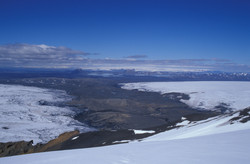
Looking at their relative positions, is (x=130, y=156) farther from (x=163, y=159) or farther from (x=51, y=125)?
(x=51, y=125)

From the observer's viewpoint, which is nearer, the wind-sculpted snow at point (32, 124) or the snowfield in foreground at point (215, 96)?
the wind-sculpted snow at point (32, 124)

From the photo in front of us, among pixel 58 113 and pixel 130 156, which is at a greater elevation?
pixel 130 156

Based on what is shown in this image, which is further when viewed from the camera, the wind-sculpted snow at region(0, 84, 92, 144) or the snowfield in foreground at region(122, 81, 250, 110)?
the snowfield in foreground at region(122, 81, 250, 110)

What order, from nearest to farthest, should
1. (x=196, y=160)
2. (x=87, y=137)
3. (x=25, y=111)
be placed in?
(x=196, y=160), (x=87, y=137), (x=25, y=111)

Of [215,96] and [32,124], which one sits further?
[215,96]

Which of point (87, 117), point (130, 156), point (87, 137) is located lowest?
point (87, 117)

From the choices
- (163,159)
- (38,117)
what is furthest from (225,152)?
(38,117)

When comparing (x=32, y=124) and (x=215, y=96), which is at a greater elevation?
(x=215, y=96)

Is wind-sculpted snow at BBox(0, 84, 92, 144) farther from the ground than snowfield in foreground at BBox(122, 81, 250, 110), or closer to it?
closer to it

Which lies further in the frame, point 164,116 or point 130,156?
point 164,116

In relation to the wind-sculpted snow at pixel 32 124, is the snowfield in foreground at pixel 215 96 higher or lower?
higher

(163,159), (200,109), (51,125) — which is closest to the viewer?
(163,159)
